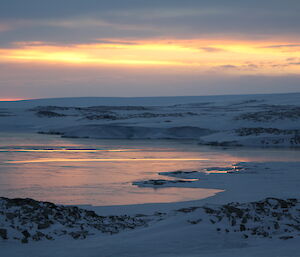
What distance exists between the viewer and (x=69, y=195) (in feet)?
33.9

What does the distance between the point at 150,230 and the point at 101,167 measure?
8.26 meters

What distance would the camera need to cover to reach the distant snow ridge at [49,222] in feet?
21.8

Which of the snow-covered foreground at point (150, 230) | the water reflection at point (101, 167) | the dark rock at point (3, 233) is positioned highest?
the dark rock at point (3, 233)

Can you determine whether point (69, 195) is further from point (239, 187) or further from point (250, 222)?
point (250, 222)

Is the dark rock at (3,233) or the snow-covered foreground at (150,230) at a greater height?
the dark rock at (3,233)

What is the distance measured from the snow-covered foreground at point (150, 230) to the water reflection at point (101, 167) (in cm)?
147

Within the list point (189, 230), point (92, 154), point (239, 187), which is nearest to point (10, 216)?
point (189, 230)

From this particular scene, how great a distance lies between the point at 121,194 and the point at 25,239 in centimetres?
408

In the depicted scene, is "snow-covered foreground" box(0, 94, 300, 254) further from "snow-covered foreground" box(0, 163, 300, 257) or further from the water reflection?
the water reflection

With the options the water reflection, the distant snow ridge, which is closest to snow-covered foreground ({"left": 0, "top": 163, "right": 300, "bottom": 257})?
the distant snow ridge

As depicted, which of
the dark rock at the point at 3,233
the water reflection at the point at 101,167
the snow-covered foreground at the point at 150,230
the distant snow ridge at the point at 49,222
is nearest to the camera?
the snow-covered foreground at the point at 150,230

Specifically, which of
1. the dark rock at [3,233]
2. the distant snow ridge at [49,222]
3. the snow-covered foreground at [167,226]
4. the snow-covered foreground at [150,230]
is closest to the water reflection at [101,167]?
the snow-covered foreground at [167,226]

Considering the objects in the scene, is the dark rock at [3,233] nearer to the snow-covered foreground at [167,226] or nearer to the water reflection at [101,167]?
the snow-covered foreground at [167,226]

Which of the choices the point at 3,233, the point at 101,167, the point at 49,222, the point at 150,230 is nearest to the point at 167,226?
the point at 150,230
